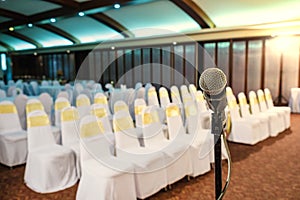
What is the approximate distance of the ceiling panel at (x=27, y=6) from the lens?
32.6ft

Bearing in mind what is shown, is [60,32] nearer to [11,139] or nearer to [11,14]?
[11,14]

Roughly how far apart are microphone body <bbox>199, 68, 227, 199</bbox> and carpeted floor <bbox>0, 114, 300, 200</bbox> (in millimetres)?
2061

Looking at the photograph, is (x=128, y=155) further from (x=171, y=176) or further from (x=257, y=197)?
(x=257, y=197)

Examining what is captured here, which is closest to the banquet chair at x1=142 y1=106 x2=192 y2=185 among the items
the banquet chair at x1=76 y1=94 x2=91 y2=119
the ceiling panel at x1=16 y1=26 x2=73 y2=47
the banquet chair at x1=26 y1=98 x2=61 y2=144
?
the banquet chair at x1=26 y1=98 x2=61 y2=144

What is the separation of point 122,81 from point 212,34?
5187mm

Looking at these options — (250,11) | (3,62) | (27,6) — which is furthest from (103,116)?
(3,62)

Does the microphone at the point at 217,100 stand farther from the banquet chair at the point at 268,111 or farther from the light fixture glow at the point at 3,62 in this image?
the light fixture glow at the point at 3,62

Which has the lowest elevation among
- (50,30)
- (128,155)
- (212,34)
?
(128,155)

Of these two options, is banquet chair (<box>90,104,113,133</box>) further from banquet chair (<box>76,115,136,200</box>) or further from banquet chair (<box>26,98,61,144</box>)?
banquet chair (<box>26,98,61,144</box>)

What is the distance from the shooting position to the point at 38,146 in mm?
3893

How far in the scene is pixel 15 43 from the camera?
61.8 ft

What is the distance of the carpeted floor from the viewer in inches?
137

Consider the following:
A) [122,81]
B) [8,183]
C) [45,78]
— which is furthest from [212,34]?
[45,78]

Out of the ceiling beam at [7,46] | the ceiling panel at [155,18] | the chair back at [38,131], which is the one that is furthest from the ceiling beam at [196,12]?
the ceiling beam at [7,46]
